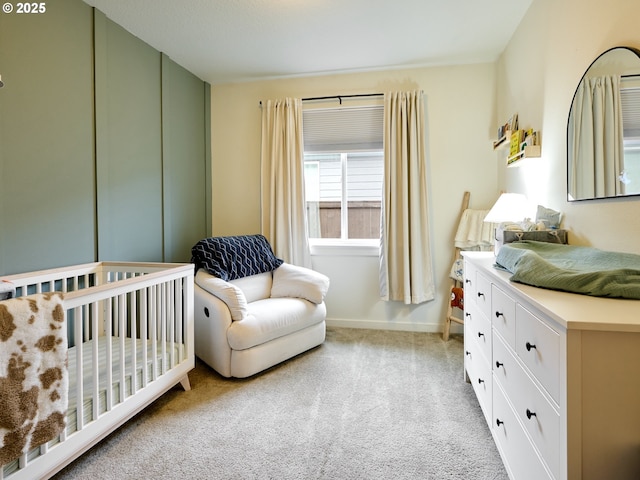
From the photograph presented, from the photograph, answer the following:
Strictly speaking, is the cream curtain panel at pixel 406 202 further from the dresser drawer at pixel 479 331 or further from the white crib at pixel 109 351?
the white crib at pixel 109 351

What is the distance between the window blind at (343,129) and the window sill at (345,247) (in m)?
0.90

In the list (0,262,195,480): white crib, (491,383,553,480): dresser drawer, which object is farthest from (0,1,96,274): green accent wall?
(491,383,553,480): dresser drawer

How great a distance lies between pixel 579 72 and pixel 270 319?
220cm

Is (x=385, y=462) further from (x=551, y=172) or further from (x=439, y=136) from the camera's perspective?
(x=439, y=136)

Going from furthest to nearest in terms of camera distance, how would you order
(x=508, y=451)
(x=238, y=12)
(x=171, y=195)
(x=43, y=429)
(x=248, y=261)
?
(x=171, y=195)
(x=248, y=261)
(x=238, y=12)
(x=508, y=451)
(x=43, y=429)

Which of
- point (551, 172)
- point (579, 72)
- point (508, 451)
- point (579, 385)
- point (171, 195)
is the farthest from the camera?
point (171, 195)

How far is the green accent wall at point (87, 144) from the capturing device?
178 centimetres

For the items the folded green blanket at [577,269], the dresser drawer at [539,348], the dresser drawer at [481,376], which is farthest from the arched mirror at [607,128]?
the dresser drawer at [481,376]

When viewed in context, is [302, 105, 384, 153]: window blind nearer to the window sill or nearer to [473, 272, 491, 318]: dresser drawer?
the window sill

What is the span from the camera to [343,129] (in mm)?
3285

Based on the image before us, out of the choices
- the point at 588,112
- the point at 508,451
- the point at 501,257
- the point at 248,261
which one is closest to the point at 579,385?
the point at 508,451

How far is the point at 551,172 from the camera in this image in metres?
1.93

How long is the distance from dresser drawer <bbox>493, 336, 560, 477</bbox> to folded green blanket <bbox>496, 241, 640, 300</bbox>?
0.31m

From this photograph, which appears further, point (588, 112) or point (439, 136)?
point (439, 136)
